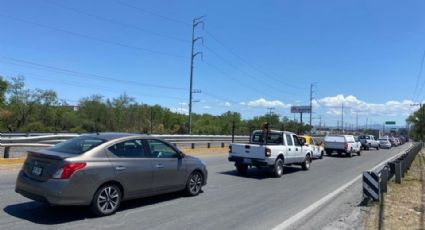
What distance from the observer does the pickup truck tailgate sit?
54.9 feet

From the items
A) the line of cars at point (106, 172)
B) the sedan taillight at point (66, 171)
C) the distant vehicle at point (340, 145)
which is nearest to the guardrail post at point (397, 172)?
the line of cars at point (106, 172)

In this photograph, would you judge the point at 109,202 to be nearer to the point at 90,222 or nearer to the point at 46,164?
the point at 90,222

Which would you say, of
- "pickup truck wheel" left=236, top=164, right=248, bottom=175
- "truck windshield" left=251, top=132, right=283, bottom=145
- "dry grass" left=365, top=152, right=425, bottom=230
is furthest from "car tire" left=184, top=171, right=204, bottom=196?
"truck windshield" left=251, top=132, right=283, bottom=145

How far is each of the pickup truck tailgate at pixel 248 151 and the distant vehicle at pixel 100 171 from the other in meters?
6.78

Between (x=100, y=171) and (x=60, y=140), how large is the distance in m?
12.1

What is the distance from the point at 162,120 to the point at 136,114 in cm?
3904

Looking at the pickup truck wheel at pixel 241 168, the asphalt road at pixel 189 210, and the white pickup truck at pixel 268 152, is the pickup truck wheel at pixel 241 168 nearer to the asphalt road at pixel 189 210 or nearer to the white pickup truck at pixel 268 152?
the white pickup truck at pixel 268 152

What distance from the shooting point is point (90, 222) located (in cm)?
788

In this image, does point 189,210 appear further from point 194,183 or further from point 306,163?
point 306,163

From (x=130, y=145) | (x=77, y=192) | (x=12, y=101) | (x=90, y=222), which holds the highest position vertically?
(x=12, y=101)

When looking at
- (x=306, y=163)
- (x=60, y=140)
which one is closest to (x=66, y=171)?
(x=60, y=140)

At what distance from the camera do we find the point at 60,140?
1952 cm

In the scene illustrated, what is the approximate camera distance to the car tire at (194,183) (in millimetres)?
10953

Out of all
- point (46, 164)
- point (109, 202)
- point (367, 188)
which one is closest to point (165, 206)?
point (109, 202)
